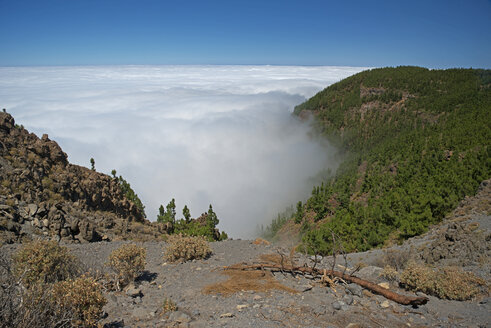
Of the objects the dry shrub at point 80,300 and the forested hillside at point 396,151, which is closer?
the dry shrub at point 80,300

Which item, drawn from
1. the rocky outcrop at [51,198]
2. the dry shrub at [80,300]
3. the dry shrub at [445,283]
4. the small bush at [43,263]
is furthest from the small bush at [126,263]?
the dry shrub at [445,283]

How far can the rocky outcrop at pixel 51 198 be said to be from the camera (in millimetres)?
12602

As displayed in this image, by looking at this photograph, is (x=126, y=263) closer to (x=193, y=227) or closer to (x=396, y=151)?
(x=193, y=227)

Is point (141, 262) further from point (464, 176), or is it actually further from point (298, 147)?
point (298, 147)

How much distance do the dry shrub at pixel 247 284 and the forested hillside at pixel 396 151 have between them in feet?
5.43

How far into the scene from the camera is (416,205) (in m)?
19.5

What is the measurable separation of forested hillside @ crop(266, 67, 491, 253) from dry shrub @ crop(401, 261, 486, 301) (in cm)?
242

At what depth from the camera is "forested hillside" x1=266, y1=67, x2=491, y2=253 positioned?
19562mm

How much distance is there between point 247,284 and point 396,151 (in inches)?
1736

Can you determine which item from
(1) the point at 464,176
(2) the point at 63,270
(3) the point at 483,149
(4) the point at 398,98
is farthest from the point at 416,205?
(4) the point at 398,98

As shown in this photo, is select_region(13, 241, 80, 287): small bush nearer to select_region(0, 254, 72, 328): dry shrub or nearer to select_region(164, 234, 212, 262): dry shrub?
select_region(0, 254, 72, 328): dry shrub

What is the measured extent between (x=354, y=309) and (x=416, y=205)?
1601 centimetres

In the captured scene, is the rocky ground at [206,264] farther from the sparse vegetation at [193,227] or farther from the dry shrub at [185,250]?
the sparse vegetation at [193,227]

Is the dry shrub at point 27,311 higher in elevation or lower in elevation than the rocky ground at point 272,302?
higher
